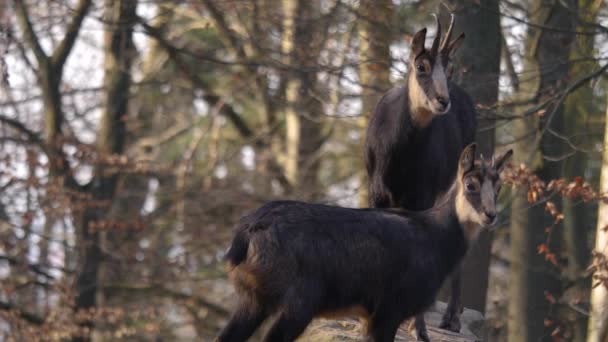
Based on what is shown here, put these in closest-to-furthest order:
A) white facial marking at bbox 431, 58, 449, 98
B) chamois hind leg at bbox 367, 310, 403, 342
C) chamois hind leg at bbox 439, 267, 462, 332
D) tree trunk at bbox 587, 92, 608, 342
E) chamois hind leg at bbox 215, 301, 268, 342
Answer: chamois hind leg at bbox 215, 301, 268, 342, chamois hind leg at bbox 367, 310, 403, 342, white facial marking at bbox 431, 58, 449, 98, chamois hind leg at bbox 439, 267, 462, 332, tree trunk at bbox 587, 92, 608, 342

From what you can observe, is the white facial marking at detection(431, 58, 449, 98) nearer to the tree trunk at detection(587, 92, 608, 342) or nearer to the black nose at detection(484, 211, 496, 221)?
the black nose at detection(484, 211, 496, 221)

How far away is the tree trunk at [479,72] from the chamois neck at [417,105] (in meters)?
2.25

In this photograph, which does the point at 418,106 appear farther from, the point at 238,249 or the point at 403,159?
the point at 238,249

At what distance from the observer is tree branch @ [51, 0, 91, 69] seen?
14.2 meters

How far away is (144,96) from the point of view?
801 inches

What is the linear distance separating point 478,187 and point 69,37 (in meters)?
9.01

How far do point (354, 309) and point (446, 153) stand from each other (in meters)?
2.09

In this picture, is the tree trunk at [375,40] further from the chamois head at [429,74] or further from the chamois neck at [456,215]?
the chamois neck at [456,215]

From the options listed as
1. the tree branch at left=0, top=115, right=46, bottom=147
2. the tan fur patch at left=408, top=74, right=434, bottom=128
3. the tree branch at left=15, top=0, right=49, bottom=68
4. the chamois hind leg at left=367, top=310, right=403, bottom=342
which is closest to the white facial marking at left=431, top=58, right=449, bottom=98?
the tan fur patch at left=408, top=74, right=434, bottom=128

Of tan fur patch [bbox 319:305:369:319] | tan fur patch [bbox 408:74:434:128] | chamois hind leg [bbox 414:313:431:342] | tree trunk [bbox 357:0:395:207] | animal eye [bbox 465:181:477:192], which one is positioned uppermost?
tree trunk [bbox 357:0:395:207]

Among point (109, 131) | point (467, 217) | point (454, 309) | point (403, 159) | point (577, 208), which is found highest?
point (109, 131)

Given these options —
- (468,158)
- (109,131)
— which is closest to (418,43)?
(468,158)

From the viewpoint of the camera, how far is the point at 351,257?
21.6 ft

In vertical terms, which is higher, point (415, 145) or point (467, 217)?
point (415, 145)
